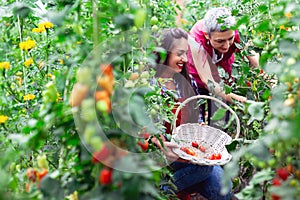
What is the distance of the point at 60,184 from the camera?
0.90m

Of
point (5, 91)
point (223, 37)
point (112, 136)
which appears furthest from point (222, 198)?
point (112, 136)

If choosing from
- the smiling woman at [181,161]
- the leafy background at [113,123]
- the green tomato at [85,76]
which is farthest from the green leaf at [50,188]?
the smiling woman at [181,161]

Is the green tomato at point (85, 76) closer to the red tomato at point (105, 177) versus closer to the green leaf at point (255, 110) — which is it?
the red tomato at point (105, 177)

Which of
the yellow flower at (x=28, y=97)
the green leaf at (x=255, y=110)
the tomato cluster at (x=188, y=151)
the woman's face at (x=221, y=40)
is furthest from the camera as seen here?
the woman's face at (x=221, y=40)

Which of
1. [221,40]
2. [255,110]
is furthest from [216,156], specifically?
[255,110]

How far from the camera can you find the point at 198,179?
6.45 ft

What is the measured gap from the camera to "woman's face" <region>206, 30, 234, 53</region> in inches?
88.0

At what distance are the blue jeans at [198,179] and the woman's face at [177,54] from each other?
49 centimetres

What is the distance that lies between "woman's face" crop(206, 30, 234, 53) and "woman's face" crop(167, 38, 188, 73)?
27cm

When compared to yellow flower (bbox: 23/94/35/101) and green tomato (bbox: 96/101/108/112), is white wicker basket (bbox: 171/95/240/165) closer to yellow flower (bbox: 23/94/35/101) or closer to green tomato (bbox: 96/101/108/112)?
yellow flower (bbox: 23/94/35/101)

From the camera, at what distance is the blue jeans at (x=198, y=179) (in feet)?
6.40

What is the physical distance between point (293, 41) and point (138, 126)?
44 centimetres

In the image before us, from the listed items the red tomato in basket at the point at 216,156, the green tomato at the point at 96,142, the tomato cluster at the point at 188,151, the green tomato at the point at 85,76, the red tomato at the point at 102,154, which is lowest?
the red tomato in basket at the point at 216,156

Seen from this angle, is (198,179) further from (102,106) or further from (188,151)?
(102,106)
